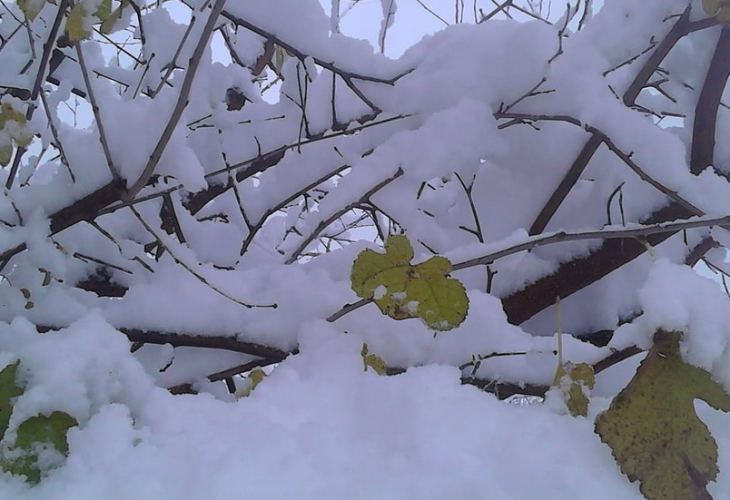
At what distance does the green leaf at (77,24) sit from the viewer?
1.96ft

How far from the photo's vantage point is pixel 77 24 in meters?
0.61

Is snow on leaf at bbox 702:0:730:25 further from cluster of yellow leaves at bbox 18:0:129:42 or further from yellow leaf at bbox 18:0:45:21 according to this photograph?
yellow leaf at bbox 18:0:45:21

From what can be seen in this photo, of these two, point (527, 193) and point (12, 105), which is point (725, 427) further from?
point (12, 105)

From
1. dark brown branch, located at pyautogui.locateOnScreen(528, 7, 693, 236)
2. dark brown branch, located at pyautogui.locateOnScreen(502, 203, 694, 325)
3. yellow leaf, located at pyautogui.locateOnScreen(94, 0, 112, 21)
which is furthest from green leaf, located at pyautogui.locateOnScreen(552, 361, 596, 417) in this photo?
yellow leaf, located at pyautogui.locateOnScreen(94, 0, 112, 21)

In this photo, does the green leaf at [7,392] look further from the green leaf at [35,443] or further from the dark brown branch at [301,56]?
the dark brown branch at [301,56]

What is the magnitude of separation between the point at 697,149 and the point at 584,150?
0.20 meters

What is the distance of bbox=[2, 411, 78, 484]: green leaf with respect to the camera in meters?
0.40

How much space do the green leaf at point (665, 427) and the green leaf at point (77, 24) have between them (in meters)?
0.68

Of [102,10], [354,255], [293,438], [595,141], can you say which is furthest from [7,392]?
[595,141]

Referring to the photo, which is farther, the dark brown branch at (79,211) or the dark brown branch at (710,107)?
the dark brown branch at (710,107)

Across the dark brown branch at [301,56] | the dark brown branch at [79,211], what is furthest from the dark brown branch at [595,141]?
the dark brown branch at [79,211]

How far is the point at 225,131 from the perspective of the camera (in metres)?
1.29

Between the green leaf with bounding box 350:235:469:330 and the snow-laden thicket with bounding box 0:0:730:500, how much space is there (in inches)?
2.3

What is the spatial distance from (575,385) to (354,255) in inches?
18.9
